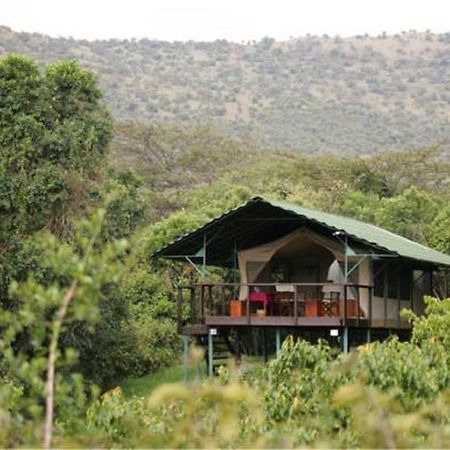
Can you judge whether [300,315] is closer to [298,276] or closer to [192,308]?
[192,308]

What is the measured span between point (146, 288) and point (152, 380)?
3.57 m

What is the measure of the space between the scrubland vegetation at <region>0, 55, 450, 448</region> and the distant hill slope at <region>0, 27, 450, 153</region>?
20739 millimetres

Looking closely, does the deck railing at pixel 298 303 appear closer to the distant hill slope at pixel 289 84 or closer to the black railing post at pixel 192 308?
the black railing post at pixel 192 308

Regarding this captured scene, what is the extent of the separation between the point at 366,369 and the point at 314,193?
25648 mm

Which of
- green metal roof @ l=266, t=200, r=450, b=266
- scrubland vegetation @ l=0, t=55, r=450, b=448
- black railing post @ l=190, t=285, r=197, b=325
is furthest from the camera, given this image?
black railing post @ l=190, t=285, r=197, b=325

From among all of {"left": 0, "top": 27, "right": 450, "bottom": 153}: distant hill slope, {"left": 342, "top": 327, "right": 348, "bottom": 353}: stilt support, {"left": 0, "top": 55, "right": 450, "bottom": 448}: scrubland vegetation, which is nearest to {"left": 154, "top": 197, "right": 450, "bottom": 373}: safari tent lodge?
{"left": 342, "top": 327, "right": 348, "bottom": 353}: stilt support

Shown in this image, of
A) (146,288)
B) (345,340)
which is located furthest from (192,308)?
(146,288)

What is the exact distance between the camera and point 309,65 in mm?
80125

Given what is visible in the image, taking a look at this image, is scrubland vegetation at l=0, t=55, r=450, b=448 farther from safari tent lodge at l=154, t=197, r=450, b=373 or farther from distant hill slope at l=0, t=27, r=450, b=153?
distant hill slope at l=0, t=27, r=450, b=153

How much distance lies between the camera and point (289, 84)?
74.8 meters

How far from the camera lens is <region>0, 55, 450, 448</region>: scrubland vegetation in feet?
15.9

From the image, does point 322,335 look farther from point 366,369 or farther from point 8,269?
point 366,369

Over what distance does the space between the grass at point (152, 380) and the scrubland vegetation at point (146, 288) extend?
229 millimetres

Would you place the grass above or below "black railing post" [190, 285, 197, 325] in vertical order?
below
